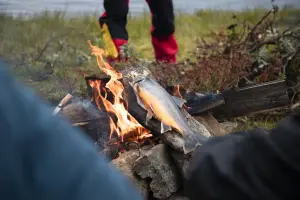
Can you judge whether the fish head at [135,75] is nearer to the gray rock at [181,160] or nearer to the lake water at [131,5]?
the gray rock at [181,160]

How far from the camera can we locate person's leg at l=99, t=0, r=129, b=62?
4328 mm

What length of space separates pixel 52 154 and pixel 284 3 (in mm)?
5306

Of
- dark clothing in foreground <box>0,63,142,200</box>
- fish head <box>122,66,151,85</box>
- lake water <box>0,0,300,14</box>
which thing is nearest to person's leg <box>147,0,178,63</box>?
lake water <box>0,0,300,14</box>

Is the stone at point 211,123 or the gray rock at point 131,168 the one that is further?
the stone at point 211,123

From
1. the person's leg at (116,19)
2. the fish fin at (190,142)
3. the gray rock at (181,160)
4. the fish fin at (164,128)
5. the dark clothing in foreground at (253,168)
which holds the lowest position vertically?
the gray rock at (181,160)

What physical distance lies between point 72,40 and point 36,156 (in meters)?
4.24

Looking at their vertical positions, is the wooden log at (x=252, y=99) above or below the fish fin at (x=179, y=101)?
below

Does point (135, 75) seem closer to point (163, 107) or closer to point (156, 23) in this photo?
point (163, 107)

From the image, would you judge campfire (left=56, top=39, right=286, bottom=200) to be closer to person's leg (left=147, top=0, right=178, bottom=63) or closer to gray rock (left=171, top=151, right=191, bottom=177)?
gray rock (left=171, top=151, right=191, bottom=177)

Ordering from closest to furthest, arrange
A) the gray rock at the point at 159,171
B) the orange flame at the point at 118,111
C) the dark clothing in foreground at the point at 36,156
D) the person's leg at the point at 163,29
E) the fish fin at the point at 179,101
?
1. the dark clothing in foreground at the point at 36,156
2. the gray rock at the point at 159,171
3. the orange flame at the point at 118,111
4. the fish fin at the point at 179,101
5. the person's leg at the point at 163,29

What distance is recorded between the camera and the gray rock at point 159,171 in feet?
7.89

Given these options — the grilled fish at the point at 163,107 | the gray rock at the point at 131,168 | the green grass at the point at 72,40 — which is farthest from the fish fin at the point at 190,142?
the green grass at the point at 72,40

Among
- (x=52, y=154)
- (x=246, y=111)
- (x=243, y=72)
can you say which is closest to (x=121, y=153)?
(x=246, y=111)

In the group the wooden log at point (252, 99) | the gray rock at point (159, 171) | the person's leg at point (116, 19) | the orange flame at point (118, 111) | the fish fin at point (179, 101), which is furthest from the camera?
the person's leg at point (116, 19)
